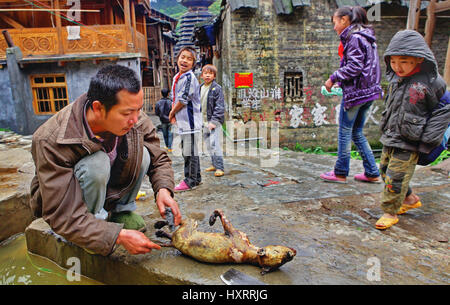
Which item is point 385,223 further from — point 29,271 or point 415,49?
point 29,271

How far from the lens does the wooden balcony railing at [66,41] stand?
11641 millimetres

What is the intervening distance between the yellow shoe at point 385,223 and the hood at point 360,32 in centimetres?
197

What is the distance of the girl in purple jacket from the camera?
3191mm

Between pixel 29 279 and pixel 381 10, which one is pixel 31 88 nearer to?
pixel 29 279

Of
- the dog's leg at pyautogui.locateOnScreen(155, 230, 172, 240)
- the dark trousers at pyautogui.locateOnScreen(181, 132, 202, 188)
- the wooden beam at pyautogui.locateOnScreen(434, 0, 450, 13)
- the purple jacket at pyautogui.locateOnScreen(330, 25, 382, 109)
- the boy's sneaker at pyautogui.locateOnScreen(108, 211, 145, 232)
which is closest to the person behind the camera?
the dog's leg at pyautogui.locateOnScreen(155, 230, 172, 240)

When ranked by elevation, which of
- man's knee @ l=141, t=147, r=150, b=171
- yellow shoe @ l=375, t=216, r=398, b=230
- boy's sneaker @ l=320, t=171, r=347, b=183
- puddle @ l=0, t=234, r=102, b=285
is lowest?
puddle @ l=0, t=234, r=102, b=285

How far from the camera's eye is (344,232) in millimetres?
2326

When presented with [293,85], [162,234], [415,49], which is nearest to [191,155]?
[162,234]

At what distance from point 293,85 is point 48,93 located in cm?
1017

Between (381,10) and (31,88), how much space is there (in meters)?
13.6

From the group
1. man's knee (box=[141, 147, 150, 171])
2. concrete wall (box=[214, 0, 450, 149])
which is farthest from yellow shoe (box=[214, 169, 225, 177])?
concrete wall (box=[214, 0, 450, 149])

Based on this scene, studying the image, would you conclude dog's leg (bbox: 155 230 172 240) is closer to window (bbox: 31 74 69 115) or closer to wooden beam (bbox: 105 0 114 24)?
window (bbox: 31 74 69 115)

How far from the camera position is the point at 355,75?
125 inches
